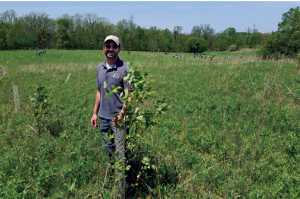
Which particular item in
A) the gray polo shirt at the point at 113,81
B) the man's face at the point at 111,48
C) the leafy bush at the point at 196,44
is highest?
the leafy bush at the point at 196,44

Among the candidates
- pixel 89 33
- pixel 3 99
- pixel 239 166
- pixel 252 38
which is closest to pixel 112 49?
pixel 239 166

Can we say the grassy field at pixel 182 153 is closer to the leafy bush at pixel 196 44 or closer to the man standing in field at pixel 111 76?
the man standing in field at pixel 111 76

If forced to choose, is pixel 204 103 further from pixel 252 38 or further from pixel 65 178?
pixel 252 38

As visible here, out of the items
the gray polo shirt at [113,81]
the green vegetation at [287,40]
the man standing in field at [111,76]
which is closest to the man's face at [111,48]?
the man standing in field at [111,76]

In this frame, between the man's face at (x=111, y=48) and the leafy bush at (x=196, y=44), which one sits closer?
the man's face at (x=111, y=48)

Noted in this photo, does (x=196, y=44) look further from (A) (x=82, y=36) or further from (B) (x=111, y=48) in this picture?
(B) (x=111, y=48)

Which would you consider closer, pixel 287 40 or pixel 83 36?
pixel 287 40

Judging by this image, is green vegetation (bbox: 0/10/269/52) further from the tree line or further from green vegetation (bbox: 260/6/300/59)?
green vegetation (bbox: 260/6/300/59)

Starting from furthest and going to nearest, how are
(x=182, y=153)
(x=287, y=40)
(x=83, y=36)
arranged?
(x=83, y=36) < (x=287, y=40) < (x=182, y=153)

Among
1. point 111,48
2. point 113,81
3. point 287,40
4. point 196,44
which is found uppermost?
point 196,44

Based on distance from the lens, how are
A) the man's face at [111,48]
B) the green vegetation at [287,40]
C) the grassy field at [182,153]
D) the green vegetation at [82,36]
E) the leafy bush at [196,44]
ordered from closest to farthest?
1. the man's face at [111,48]
2. the grassy field at [182,153]
3. the green vegetation at [287,40]
4. the green vegetation at [82,36]
5. the leafy bush at [196,44]

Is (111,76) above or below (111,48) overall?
below

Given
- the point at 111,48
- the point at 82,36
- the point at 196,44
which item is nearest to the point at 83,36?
the point at 82,36

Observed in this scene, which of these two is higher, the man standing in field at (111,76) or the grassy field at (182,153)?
the man standing in field at (111,76)
